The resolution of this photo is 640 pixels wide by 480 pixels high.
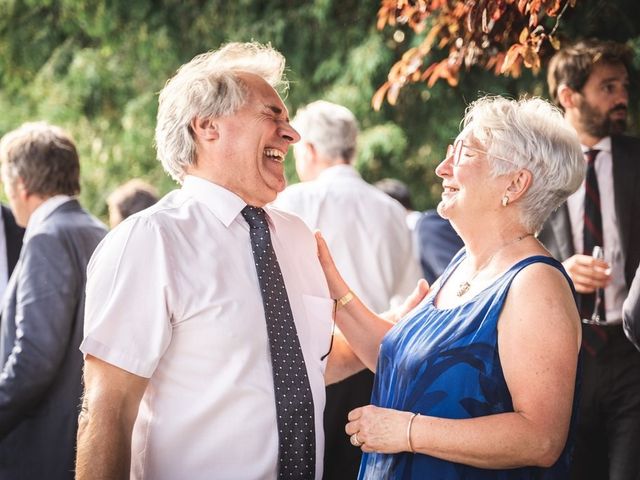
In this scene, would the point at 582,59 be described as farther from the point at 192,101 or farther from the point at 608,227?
the point at 192,101

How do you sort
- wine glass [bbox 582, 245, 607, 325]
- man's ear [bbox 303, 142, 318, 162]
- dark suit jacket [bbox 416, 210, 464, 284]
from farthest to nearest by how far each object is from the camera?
man's ear [bbox 303, 142, 318, 162], dark suit jacket [bbox 416, 210, 464, 284], wine glass [bbox 582, 245, 607, 325]

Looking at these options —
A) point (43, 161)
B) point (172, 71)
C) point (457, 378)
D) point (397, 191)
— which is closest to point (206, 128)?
point (457, 378)

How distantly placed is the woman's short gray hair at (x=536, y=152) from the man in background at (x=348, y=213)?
2175 millimetres

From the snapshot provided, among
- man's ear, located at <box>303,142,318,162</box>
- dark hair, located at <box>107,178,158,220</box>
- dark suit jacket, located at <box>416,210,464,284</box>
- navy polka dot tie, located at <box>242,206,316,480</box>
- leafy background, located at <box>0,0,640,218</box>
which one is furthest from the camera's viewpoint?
leafy background, located at <box>0,0,640,218</box>

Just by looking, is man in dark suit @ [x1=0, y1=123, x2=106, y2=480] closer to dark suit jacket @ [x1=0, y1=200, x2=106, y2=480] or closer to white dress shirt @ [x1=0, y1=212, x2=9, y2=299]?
dark suit jacket @ [x1=0, y1=200, x2=106, y2=480]

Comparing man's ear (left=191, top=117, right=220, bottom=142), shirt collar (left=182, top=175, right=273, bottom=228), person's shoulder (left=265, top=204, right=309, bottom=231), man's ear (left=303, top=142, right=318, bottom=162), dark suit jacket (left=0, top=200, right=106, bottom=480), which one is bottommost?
dark suit jacket (left=0, top=200, right=106, bottom=480)

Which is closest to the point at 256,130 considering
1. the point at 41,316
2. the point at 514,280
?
the point at 514,280

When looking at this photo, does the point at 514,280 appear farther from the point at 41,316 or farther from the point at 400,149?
the point at 400,149

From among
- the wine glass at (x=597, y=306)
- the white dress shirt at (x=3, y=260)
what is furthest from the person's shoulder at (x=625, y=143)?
the white dress shirt at (x=3, y=260)

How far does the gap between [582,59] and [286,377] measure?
233cm

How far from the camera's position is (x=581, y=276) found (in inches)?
136

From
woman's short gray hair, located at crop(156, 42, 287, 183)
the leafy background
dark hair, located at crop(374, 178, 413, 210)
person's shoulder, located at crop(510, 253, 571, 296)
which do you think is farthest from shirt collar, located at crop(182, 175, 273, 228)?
dark hair, located at crop(374, 178, 413, 210)

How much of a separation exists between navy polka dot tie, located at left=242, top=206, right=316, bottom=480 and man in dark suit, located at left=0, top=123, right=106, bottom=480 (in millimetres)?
1317

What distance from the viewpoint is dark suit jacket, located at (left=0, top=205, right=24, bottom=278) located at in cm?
470
